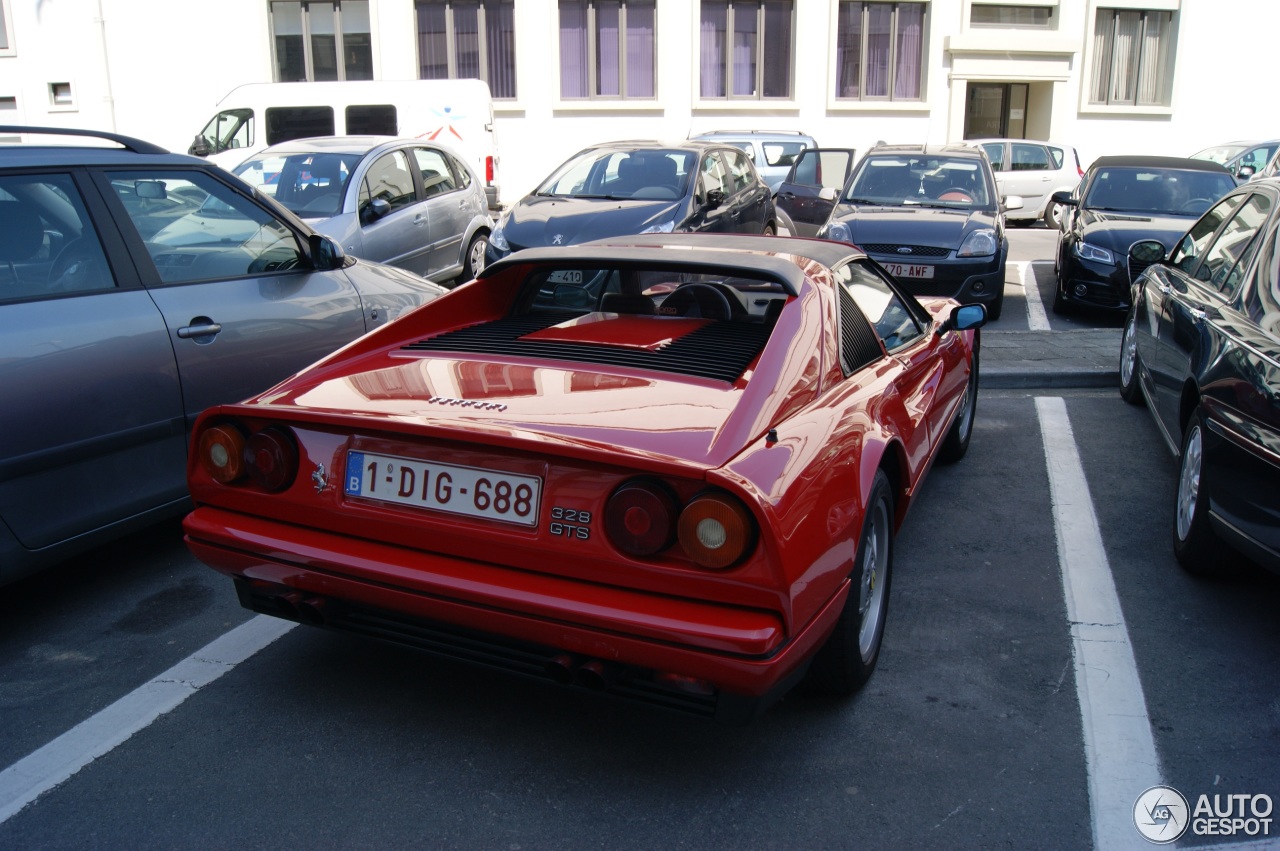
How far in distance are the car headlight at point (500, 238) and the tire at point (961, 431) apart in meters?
4.86

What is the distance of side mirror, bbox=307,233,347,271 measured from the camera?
4930mm

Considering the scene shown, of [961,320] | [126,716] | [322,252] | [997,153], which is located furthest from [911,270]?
[997,153]

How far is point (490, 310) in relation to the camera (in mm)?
4078

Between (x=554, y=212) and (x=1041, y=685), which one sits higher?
(x=554, y=212)

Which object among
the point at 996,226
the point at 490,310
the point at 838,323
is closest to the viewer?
the point at 838,323

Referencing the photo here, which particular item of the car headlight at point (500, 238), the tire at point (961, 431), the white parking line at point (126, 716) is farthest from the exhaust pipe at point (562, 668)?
the car headlight at point (500, 238)

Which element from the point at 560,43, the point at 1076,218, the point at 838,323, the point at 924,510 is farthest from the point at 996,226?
the point at 560,43

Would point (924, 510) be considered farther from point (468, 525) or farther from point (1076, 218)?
point (1076, 218)

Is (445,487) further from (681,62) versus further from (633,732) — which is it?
(681,62)

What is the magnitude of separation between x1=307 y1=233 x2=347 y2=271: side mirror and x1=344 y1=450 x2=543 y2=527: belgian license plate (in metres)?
2.33

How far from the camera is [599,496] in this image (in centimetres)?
259

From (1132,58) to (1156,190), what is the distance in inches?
668

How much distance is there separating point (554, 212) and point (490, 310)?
6.00 meters

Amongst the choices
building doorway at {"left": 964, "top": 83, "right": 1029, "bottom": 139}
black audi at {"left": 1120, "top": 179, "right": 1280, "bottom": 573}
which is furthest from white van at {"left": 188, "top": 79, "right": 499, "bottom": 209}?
building doorway at {"left": 964, "top": 83, "right": 1029, "bottom": 139}
